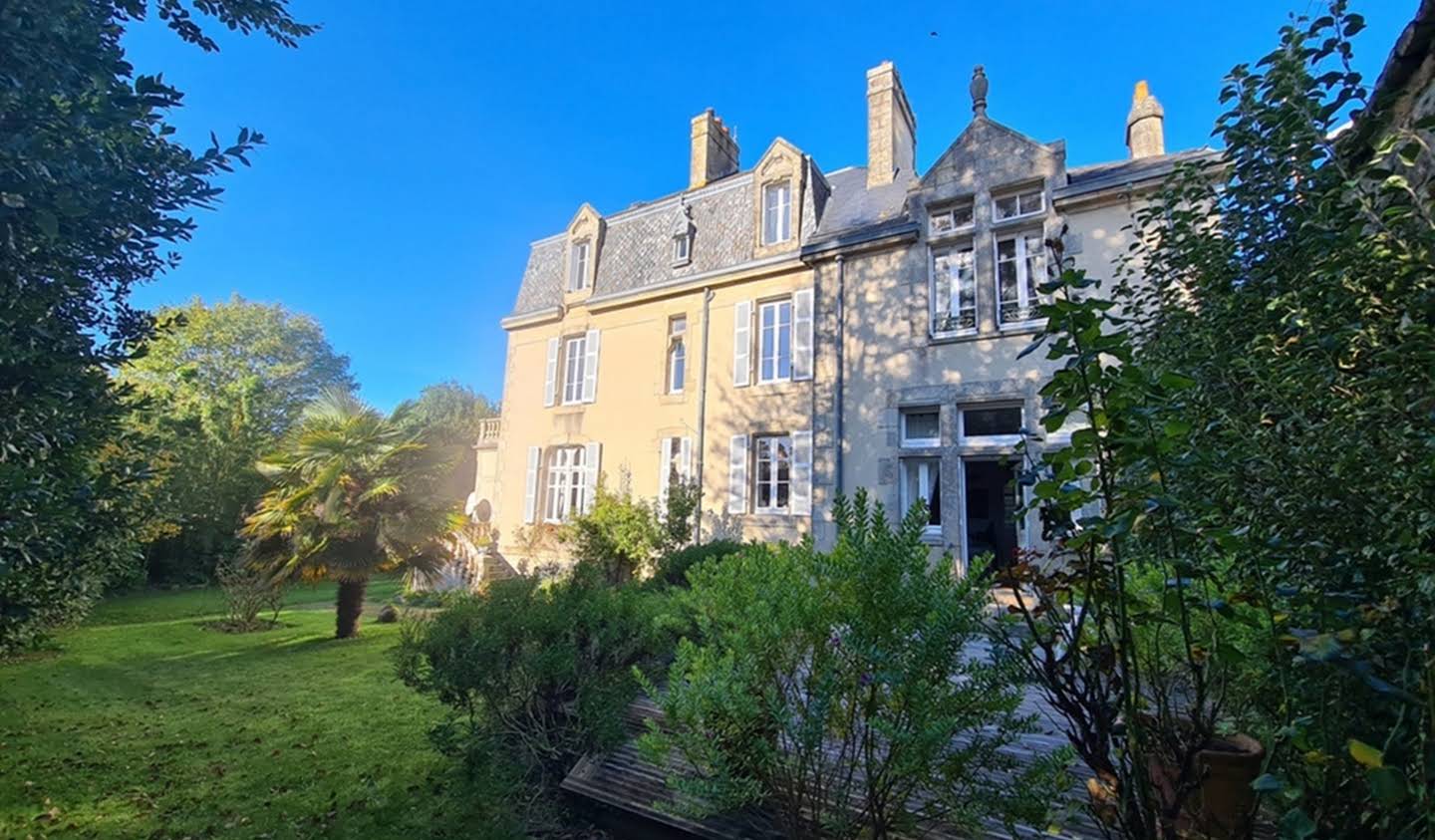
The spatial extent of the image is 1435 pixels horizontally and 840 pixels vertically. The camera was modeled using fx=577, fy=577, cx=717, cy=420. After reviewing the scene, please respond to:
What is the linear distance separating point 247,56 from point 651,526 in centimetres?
894

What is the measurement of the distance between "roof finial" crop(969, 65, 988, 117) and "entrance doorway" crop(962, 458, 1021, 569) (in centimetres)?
606

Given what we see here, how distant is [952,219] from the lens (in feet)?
32.9

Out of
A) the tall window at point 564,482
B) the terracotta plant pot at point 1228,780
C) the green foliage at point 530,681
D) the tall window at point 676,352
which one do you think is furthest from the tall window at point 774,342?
the terracotta plant pot at point 1228,780

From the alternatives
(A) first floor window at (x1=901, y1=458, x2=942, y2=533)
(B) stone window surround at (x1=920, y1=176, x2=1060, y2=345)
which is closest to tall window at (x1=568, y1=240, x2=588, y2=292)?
(B) stone window surround at (x1=920, y1=176, x2=1060, y2=345)

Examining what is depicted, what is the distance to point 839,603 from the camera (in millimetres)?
2379

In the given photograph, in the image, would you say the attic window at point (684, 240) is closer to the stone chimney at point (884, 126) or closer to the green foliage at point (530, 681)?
the stone chimney at point (884, 126)

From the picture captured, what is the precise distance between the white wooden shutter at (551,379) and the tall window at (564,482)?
1.34 m

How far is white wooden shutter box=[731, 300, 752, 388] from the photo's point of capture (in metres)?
12.1

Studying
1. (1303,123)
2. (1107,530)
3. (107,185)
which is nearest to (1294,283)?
(1303,123)

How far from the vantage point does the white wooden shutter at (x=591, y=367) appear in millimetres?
14273

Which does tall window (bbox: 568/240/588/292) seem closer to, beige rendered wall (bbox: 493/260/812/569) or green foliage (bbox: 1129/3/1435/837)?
beige rendered wall (bbox: 493/260/812/569)

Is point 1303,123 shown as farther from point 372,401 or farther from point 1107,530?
point 372,401

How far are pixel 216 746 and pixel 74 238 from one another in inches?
166

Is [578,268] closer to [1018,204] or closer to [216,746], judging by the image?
[1018,204]
